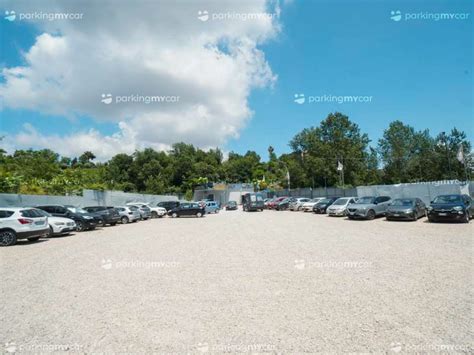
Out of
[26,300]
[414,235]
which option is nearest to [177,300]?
[26,300]

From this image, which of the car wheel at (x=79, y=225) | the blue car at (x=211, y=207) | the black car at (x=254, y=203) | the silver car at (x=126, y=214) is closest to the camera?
the car wheel at (x=79, y=225)

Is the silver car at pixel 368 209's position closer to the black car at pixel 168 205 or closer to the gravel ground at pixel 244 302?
the gravel ground at pixel 244 302

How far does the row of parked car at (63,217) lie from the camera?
12.4 metres

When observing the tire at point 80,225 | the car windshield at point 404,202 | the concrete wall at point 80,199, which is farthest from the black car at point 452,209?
the concrete wall at point 80,199

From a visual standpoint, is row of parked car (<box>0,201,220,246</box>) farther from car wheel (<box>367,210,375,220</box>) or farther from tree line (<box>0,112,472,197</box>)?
tree line (<box>0,112,472,197</box>)

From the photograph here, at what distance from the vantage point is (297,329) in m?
4.00

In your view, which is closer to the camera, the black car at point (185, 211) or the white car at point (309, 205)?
the black car at point (185, 211)

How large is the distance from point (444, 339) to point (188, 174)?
7437cm

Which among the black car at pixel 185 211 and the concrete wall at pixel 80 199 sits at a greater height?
the concrete wall at pixel 80 199

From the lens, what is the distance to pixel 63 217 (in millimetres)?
17609

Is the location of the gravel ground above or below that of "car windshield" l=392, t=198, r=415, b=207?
below

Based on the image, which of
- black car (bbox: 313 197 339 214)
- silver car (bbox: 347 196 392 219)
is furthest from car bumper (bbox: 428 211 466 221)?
black car (bbox: 313 197 339 214)

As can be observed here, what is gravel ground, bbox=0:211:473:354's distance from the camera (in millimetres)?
3727

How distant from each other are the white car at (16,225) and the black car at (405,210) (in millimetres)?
19512
